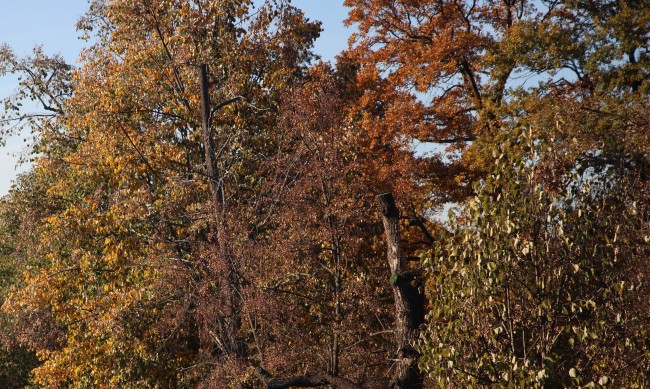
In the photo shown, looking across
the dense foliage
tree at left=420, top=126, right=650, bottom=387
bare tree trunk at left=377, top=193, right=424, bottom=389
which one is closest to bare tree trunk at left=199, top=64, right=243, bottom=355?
the dense foliage

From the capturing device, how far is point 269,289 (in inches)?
673

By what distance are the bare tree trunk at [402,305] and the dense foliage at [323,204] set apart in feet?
0.26

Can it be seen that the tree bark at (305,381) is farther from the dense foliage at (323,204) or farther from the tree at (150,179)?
the tree at (150,179)

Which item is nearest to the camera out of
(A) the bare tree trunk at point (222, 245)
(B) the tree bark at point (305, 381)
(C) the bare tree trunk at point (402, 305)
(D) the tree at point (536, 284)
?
(D) the tree at point (536, 284)

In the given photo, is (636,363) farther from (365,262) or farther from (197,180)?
(197,180)

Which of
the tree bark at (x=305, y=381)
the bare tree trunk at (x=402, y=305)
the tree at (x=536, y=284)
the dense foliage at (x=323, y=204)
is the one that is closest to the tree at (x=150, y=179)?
the dense foliage at (x=323, y=204)

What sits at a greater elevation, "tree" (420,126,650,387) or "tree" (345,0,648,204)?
"tree" (345,0,648,204)

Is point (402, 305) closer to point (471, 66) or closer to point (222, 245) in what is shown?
point (222, 245)

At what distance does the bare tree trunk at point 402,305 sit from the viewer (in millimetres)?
11867

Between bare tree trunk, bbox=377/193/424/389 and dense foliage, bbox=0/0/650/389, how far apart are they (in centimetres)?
8

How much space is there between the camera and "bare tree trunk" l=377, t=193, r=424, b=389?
1187cm

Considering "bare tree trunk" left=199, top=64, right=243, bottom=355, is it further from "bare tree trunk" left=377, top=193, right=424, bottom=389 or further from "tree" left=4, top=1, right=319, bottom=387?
"bare tree trunk" left=377, top=193, right=424, bottom=389

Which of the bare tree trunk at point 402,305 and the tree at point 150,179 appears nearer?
the bare tree trunk at point 402,305

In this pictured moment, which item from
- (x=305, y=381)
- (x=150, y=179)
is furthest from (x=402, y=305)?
(x=150, y=179)
